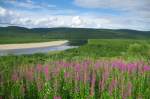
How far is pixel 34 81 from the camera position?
25.2ft

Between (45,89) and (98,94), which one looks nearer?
(45,89)

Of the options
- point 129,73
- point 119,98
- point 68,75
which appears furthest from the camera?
point 129,73

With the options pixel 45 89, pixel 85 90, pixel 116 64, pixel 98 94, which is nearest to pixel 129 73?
pixel 116 64

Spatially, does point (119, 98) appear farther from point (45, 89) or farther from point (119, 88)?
point (45, 89)

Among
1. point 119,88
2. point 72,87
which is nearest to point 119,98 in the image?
point 119,88

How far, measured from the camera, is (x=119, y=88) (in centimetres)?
664

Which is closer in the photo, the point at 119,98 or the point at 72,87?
the point at 119,98

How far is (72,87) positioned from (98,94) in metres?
0.69

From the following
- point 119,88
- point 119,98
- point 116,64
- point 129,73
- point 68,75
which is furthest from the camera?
point 116,64

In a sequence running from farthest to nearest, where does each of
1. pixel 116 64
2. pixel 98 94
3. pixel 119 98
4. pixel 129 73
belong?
pixel 116 64 < pixel 129 73 < pixel 98 94 < pixel 119 98

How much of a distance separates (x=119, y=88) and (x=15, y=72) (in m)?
2.93

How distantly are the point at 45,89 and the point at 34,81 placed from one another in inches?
42.4

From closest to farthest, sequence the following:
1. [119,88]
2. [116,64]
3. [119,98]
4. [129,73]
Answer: [119,98] < [119,88] < [129,73] < [116,64]

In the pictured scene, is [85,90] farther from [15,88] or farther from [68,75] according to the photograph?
[15,88]
